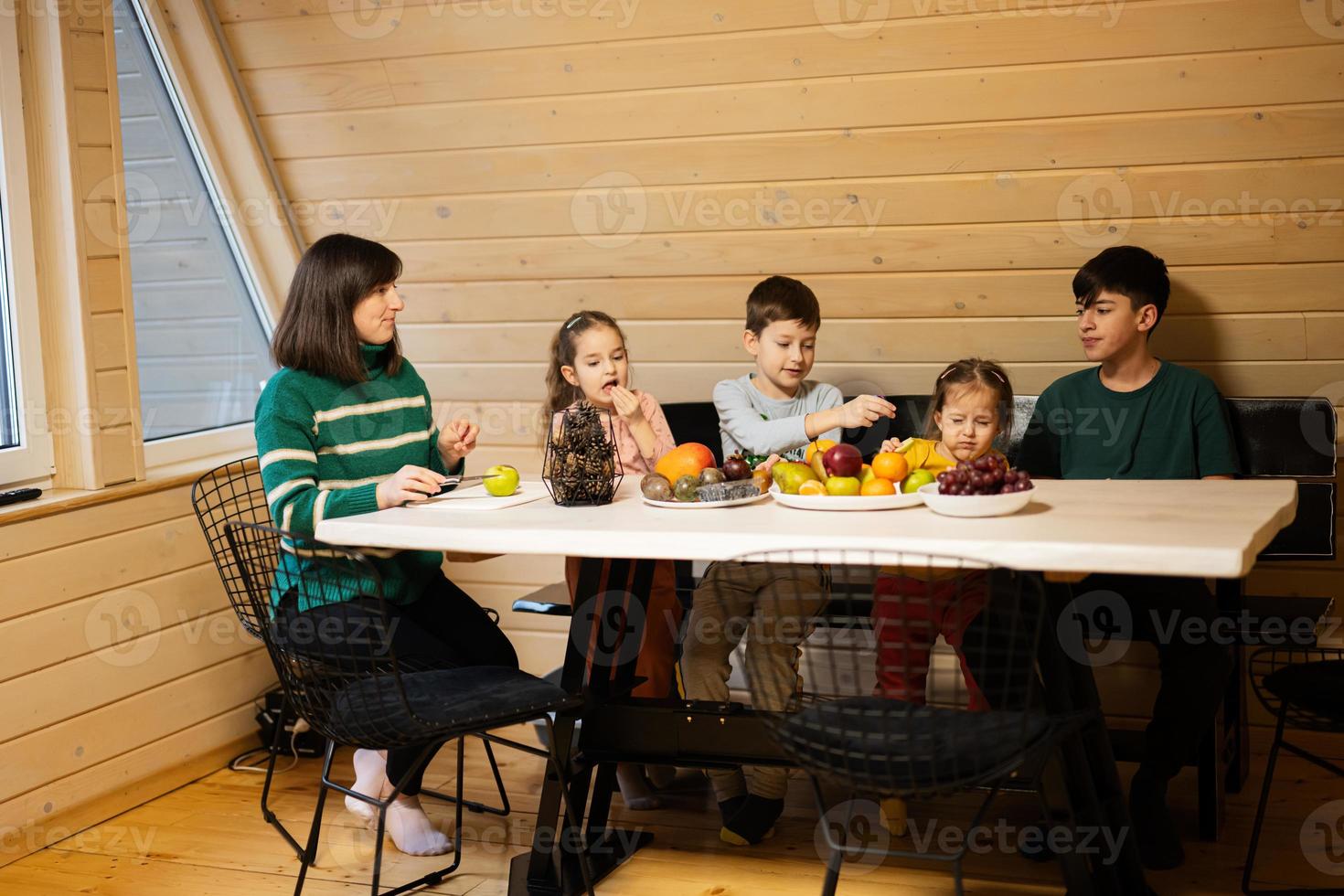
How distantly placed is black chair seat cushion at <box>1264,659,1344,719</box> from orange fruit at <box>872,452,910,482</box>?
32.5 inches

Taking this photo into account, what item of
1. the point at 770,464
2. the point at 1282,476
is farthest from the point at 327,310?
the point at 1282,476

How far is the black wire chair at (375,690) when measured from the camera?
86.2 inches

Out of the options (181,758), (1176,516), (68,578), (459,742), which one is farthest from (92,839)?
(1176,516)

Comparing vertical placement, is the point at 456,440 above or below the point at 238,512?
above

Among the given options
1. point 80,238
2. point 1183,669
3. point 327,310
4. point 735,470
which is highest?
point 80,238

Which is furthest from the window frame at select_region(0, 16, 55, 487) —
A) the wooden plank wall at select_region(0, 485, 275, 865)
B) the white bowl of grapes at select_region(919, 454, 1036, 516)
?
the white bowl of grapes at select_region(919, 454, 1036, 516)

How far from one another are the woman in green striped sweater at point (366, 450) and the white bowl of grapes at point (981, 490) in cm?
101

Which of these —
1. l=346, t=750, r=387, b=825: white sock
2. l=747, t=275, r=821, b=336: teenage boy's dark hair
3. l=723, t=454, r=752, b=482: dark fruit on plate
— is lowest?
l=346, t=750, r=387, b=825: white sock

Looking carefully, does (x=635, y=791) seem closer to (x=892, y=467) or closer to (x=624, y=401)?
(x=624, y=401)

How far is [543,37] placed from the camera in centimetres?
321

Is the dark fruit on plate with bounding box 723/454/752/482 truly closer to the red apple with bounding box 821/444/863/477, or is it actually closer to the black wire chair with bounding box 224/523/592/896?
the red apple with bounding box 821/444/863/477

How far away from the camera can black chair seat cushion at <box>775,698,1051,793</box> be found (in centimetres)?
186

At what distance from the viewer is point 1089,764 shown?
2.25 metres

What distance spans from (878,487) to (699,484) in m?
0.34
